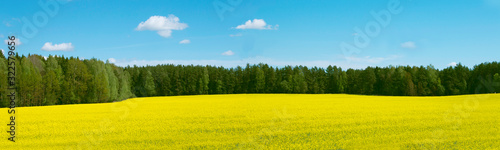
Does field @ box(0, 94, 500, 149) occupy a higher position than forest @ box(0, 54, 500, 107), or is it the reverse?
forest @ box(0, 54, 500, 107)

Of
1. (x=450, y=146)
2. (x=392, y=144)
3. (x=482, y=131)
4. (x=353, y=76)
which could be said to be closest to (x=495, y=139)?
(x=482, y=131)

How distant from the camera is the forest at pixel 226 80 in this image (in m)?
60.2

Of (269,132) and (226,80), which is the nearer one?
(269,132)

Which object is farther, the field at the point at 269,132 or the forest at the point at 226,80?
the forest at the point at 226,80

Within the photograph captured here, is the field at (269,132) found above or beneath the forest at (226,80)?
beneath

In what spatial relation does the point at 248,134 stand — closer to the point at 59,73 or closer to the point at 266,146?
the point at 266,146

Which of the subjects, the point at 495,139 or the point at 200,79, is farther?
the point at 200,79

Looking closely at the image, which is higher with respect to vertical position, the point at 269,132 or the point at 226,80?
the point at 226,80

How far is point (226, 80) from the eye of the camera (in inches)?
3959

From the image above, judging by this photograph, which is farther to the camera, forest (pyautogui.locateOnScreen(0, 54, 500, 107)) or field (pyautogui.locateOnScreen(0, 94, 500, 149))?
forest (pyautogui.locateOnScreen(0, 54, 500, 107))

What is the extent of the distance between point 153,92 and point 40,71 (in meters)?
39.8

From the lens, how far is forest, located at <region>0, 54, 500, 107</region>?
60188 mm

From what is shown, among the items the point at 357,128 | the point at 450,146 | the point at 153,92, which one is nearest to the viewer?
the point at 450,146

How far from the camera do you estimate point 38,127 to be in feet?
74.3
